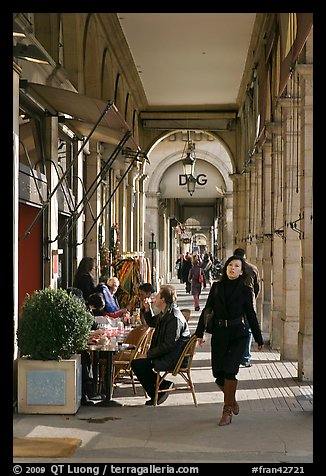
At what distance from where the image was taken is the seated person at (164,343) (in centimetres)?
968

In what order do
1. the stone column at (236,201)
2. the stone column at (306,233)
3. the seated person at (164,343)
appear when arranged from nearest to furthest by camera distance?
the seated person at (164,343)
the stone column at (306,233)
the stone column at (236,201)

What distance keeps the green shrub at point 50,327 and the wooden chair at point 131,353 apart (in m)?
1.22

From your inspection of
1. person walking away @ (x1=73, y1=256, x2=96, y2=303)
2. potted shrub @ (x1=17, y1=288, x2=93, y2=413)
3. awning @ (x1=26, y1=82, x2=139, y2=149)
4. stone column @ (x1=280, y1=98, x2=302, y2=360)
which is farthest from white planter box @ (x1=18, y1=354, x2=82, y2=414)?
stone column @ (x1=280, y1=98, x2=302, y2=360)

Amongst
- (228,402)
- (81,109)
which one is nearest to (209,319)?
(228,402)

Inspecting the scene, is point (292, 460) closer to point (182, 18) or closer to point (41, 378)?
point (41, 378)

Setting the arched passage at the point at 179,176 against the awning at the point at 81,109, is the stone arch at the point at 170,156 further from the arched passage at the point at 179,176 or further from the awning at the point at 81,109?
the awning at the point at 81,109

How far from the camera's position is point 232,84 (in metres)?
26.8

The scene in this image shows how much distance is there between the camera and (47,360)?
9172 mm

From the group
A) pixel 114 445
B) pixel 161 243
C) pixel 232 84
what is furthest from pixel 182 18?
pixel 161 243

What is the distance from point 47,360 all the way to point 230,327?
1.81 m

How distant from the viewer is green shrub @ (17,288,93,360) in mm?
9086

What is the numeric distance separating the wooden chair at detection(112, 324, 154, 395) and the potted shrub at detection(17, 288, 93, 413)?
4.14 ft

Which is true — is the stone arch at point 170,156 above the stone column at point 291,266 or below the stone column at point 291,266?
above

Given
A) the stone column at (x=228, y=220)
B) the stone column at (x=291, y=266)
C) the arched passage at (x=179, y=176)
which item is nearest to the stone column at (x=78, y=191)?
the stone column at (x=291, y=266)
